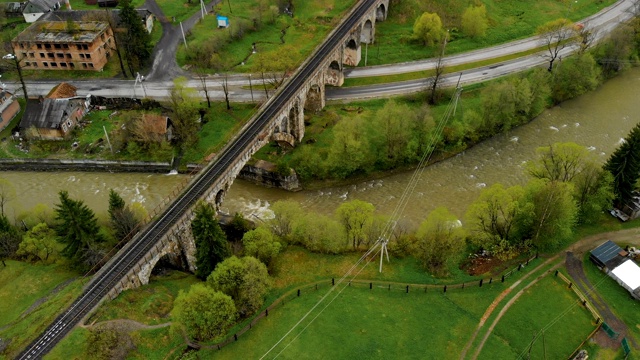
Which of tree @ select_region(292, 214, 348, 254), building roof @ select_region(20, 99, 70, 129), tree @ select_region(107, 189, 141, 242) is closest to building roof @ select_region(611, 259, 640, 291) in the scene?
tree @ select_region(292, 214, 348, 254)

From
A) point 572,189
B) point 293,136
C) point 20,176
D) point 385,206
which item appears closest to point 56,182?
point 20,176

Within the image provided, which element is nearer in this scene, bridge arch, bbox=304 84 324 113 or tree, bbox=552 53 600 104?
bridge arch, bbox=304 84 324 113

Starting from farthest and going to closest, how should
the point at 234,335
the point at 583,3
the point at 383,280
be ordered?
the point at 583,3 → the point at 383,280 → the point at 234,335

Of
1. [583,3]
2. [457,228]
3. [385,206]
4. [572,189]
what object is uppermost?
[583,3]

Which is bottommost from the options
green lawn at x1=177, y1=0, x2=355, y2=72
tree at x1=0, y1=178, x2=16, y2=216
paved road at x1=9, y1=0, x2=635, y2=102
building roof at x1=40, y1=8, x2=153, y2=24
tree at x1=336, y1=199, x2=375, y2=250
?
tree at x1=0, y1=178, x2=16, y2=216

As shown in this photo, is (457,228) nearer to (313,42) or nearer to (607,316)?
(607,316)

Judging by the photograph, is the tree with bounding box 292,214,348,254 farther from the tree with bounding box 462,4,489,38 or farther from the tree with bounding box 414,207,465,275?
the tree with bounding box 462,4,489,38

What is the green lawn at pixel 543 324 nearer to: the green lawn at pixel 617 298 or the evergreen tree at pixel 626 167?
the green lawn at pixel 617 298

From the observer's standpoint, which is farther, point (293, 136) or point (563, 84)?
point (563, 84)

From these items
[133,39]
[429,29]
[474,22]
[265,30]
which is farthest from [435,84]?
[133,39]
